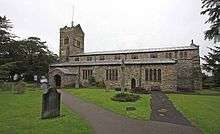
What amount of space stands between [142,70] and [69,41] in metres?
23.8

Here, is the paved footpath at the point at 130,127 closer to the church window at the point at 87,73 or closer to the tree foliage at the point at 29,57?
the church window at the point at 87,73

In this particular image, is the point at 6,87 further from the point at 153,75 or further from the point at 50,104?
the point at 50,104

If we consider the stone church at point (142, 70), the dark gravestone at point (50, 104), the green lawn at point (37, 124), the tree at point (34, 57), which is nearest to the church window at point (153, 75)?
the stone church at point (142, 70)

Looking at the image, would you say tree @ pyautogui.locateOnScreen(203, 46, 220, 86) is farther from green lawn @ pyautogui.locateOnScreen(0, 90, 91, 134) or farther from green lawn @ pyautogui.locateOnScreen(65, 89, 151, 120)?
green lawn @ pyautogui.locateOnScreen(0, 90, 91, 134)

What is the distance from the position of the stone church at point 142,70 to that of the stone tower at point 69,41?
819 centimetres

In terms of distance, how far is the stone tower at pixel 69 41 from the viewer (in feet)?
199

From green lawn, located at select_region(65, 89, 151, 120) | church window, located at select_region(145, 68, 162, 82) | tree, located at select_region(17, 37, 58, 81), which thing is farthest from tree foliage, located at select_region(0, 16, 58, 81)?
green lawn, located at select_region(65, 89, 151, 120)

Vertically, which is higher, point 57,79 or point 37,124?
point 57,79

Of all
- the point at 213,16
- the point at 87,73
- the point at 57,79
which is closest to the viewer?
the point at 213,16

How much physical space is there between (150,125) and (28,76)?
4884 centimetres

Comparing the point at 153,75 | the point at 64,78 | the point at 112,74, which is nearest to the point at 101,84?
the point at 112,74

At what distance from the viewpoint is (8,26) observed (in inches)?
1690

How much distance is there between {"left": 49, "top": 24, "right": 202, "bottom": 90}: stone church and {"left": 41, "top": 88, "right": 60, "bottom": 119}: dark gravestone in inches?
962

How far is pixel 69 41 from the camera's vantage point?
6084cm
